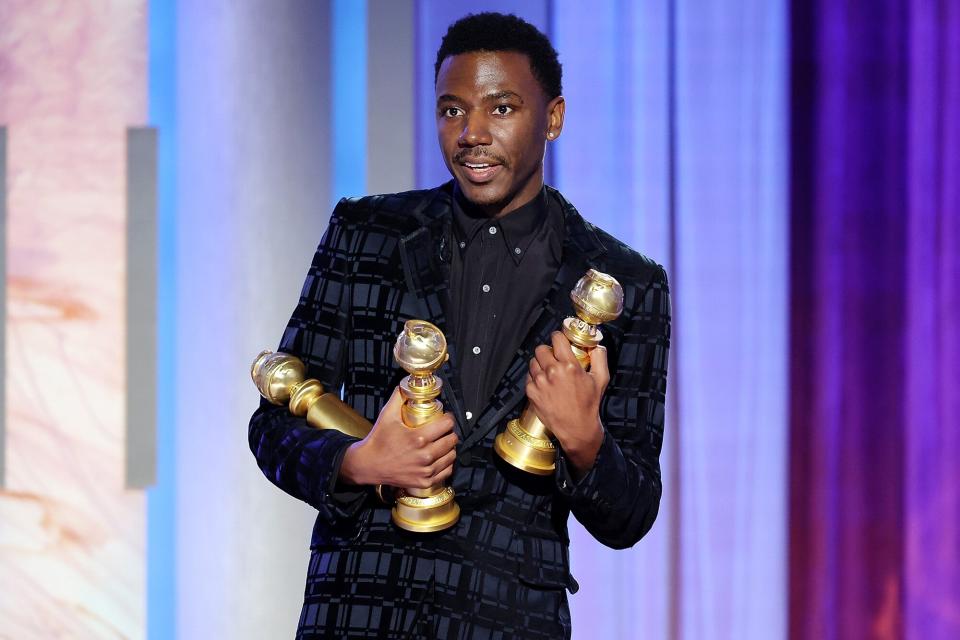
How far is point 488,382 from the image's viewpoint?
155 cm

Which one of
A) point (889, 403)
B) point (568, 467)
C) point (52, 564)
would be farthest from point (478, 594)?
point (52, 564)

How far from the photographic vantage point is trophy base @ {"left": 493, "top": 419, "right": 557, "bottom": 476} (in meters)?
1.37

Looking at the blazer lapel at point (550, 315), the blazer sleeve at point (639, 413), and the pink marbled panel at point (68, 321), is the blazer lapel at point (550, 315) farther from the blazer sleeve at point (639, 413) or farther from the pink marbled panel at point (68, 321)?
the pink marbled panel at point (68, 321)

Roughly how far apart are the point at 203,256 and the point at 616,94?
1.21 metres

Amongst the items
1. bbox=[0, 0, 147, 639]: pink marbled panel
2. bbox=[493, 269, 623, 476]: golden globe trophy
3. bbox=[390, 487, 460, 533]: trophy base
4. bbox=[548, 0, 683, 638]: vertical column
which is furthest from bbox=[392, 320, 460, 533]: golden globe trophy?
bbox=[0, 0, 147, 639]: pink marbled panel

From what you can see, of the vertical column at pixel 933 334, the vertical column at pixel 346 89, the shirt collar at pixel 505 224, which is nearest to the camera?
the shirt collar at pixel 505 224

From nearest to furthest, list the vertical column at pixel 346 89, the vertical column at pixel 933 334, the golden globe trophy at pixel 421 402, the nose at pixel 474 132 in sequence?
the golden globe trophy at pixel 421 402, the nose at pixel 474 132, the vertical column at pixel 933 334, the vertical column at pixel 346 89

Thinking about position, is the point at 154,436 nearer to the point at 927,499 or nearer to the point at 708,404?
the point at 708,404

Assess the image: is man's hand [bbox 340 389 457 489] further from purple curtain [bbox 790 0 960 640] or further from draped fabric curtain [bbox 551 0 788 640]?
purple curtain [bbox 790 0 960 640]

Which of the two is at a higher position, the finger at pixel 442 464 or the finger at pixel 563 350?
the finger at pixel 563 350

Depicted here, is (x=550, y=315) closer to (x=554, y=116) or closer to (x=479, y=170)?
(x=479, y=170)

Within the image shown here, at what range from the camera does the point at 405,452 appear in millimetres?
1322

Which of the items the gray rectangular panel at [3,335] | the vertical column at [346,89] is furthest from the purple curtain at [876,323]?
the gray rectangular panel at [3,335]

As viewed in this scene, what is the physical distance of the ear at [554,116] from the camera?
66.4 inches
